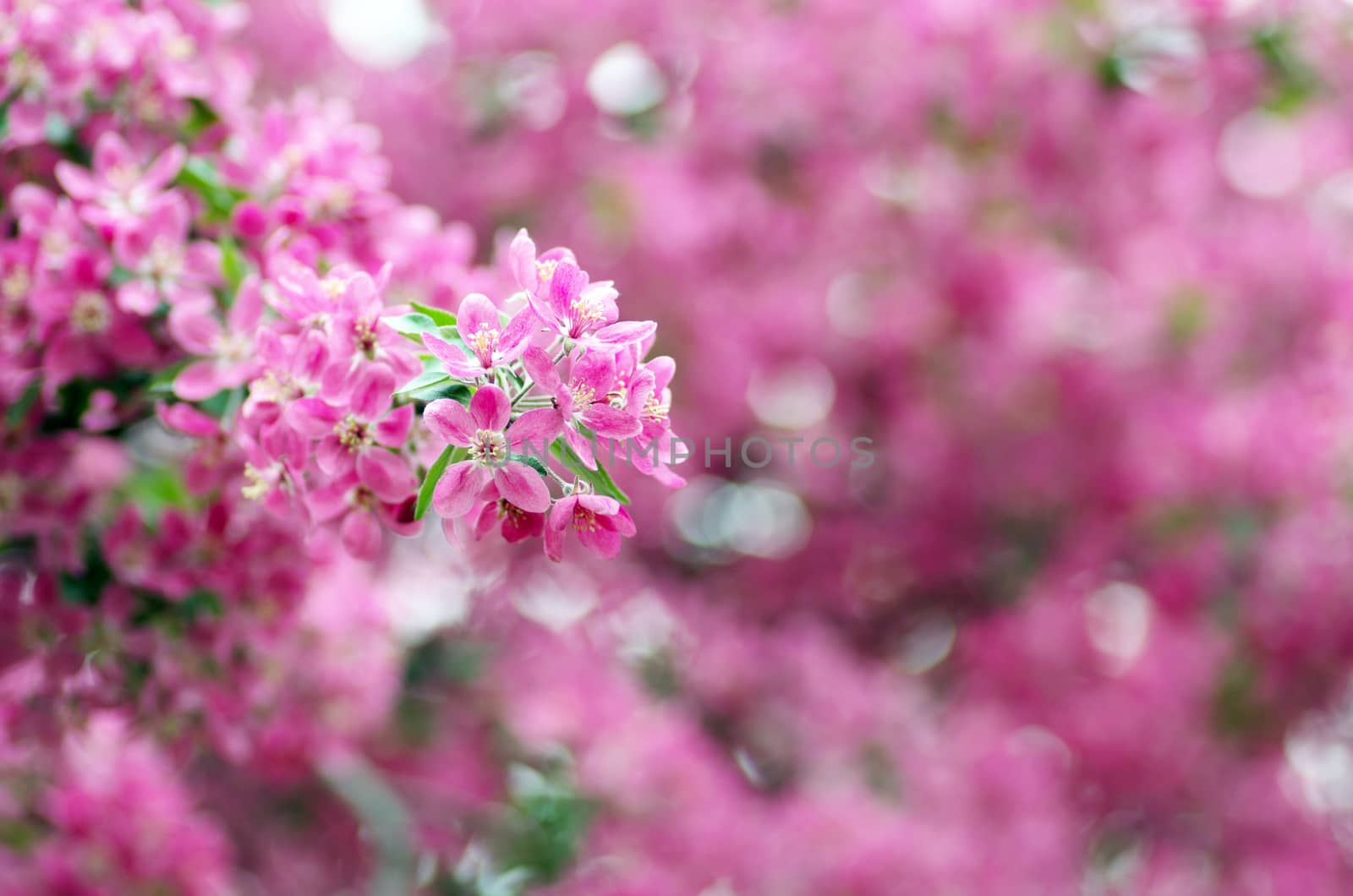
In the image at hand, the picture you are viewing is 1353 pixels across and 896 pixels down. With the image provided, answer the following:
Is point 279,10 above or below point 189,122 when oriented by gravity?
A: above

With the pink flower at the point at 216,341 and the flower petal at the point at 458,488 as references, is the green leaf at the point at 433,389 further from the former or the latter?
the pink flower at the point at 216,341

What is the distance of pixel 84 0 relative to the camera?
118 cm

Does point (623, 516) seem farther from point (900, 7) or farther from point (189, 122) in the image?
point (900, 7)

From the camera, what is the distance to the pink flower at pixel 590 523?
84 cm

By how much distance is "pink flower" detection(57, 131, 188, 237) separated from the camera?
42.8 inches

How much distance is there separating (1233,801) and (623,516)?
9.87ft

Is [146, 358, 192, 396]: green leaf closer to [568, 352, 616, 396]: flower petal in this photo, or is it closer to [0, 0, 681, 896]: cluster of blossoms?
[0, 0, 681, 896]: cluster of blossoms

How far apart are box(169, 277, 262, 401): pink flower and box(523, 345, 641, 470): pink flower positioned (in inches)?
12.6

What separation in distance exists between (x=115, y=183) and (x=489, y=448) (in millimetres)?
588

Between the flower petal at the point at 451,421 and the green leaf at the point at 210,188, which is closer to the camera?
the flower petal at the point at 451,421

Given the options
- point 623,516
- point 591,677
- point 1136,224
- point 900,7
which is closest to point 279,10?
point 900,7

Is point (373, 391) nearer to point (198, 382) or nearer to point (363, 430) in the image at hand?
point (363, 430)

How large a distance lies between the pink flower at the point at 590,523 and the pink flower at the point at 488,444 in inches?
0.7

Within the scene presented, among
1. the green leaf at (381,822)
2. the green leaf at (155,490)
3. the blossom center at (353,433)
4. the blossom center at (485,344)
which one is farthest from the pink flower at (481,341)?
the green leaf at (381,822)
